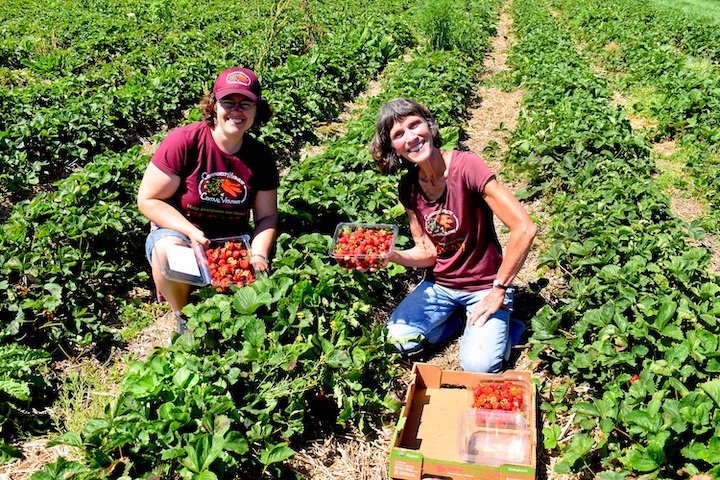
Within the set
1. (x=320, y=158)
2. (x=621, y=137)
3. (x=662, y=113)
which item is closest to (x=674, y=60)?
(x=662, y=113)

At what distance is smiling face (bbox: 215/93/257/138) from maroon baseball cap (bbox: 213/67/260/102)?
6 cm

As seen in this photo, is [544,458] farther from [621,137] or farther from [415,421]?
[621,137]

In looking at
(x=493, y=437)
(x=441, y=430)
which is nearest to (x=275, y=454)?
(x=441, y=430)

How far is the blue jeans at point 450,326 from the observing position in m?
3.89

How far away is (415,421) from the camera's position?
3637 mm

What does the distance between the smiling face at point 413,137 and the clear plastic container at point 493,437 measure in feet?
4.92

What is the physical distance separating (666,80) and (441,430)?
28.8ft

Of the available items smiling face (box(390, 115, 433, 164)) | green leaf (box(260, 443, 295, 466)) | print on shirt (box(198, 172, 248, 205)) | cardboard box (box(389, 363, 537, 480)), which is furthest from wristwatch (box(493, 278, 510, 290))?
print on shirt (box(198, 172, 248, 205))

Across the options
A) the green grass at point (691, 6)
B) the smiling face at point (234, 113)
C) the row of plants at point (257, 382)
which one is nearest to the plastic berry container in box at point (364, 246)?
the row of plants at point (257, 382)

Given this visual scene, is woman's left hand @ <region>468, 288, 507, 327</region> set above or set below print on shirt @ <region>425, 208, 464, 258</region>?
below

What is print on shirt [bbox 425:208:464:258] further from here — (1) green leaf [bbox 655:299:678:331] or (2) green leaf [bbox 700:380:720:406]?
(2) green leaf [bbox 700:380:720:406]

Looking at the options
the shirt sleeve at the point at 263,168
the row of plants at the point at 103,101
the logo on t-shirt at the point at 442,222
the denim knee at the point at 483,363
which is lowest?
the denim knee at the point at 483,363

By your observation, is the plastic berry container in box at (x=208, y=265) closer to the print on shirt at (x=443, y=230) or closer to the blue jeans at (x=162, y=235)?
the blue jeans at (x=162, y=235)

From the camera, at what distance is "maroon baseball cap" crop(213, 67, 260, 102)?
385 cm
